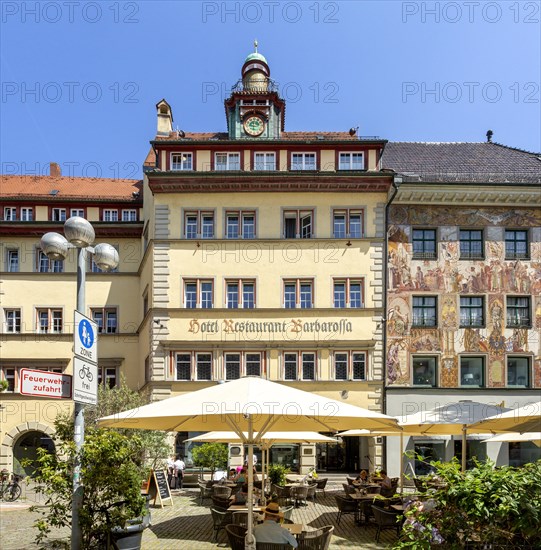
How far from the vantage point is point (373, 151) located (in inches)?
1374

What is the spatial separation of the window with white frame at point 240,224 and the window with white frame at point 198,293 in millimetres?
2572

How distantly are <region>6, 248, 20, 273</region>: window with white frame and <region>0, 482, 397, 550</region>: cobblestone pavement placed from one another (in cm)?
1761

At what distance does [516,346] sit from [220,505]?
798 inches

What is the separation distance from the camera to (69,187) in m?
42.1

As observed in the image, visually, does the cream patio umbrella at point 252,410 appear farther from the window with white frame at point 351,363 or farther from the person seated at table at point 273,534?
the window with white frame at point 351,363

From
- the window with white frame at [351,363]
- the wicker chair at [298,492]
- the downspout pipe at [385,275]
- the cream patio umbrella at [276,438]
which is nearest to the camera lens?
the cream patio umbrella at [276,438]

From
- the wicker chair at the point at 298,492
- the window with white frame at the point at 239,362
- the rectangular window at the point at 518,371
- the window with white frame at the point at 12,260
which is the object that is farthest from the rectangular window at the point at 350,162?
the window with white frame at the point at 12,260

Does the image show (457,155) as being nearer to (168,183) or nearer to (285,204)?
(285,204)

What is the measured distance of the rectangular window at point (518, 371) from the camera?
33500mm

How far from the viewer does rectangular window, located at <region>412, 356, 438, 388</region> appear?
33312 mm

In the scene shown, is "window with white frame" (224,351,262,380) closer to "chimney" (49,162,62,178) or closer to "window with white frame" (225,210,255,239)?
"window with white frame" (225,210,255,239)

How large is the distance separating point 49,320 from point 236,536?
2870 cm

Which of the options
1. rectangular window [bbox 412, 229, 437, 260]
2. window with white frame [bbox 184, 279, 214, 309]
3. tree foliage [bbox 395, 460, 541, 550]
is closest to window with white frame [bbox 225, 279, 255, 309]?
window with white frame [bbox 184, 279, 214, 309]

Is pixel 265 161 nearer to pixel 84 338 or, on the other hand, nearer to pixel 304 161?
pixel 304 161
